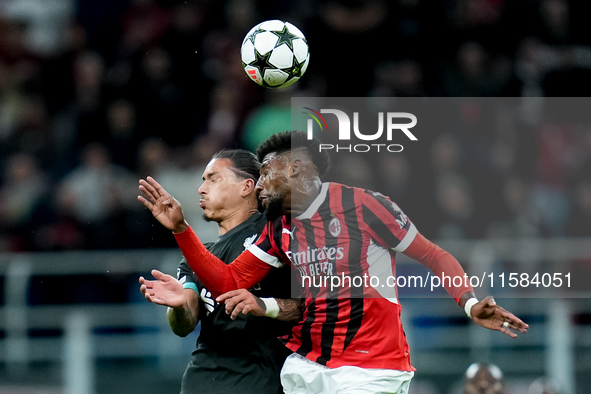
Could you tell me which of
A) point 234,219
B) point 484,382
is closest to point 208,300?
point 234,219

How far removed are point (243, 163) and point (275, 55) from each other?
0.68m

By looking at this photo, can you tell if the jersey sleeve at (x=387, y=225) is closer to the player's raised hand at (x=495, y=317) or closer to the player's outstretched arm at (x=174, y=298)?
the player's raised hand at (x=495, y=317)

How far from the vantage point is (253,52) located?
16.0 ft

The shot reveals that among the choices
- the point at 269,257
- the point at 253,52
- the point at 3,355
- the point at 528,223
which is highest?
the point at 253,52

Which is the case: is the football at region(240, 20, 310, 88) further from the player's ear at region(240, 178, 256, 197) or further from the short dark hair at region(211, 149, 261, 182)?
the player's ear at region(240, 178, 256, 197)

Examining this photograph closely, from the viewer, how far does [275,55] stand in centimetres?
480

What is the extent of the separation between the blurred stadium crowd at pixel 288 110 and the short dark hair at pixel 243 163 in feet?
8.77

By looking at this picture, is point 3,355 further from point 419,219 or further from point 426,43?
point 426,43

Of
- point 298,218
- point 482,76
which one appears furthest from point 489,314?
point 482,76

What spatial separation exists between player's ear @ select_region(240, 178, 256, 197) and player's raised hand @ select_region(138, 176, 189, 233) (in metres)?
0.60

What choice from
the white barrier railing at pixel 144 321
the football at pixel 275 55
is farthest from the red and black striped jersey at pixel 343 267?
the white barrier railing at pixel 144 321

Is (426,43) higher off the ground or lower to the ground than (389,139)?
higher

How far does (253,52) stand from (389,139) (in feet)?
4.24

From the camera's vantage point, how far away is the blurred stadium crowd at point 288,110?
7.70 meters
